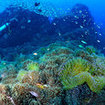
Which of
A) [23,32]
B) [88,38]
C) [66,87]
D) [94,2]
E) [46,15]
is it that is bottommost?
[66,87]

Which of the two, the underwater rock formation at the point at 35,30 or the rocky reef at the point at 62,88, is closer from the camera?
the rocky reef at the point at 62,88

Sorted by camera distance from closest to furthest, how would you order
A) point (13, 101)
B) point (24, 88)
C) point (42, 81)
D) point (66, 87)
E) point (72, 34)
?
point (13, 101) → point (24, 88) → point (66, 87) → point (42, 81) → point (72, 34)

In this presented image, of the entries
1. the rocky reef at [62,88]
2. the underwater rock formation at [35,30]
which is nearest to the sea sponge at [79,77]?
the rocky reef at [62,88]

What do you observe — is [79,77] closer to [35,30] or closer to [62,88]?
[62,88]

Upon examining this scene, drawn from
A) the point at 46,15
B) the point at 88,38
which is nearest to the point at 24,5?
the point at 46,15

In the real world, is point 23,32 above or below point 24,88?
above

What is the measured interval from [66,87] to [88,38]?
13.5 meters

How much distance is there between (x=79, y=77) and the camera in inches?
94.0

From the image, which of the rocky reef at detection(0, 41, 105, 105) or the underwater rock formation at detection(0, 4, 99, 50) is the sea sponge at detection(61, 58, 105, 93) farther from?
the underwater rock formation at detection(0, 4, 99, 50)

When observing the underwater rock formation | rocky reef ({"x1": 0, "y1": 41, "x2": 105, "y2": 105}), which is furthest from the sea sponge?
the underwater rock formation

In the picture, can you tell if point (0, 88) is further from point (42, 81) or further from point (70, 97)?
point (70, 97)

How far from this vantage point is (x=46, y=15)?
53.5 feet

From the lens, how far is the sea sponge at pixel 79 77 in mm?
2398

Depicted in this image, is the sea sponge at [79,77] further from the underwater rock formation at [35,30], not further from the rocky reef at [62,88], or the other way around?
the underwater rock formation at [35,30]
